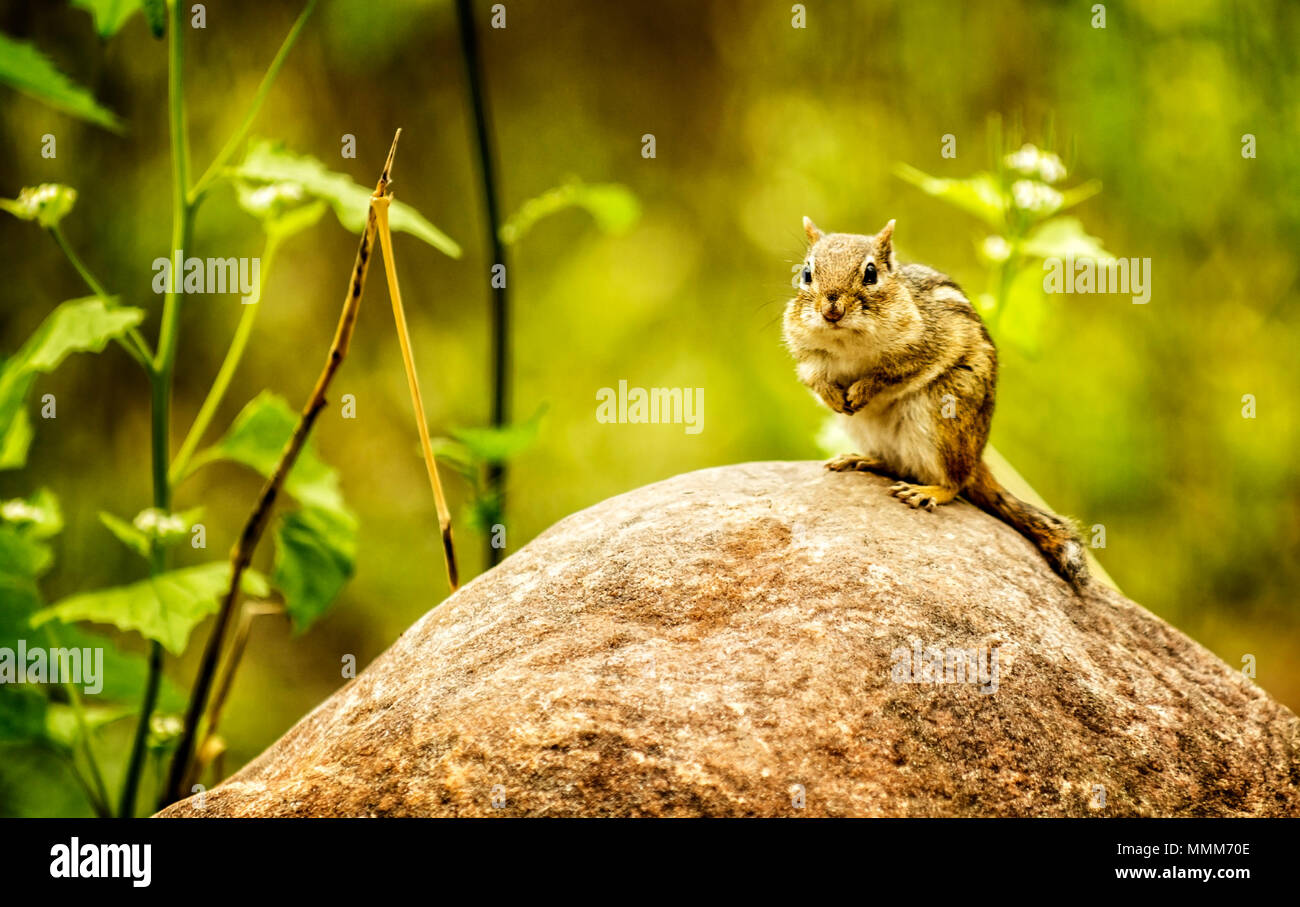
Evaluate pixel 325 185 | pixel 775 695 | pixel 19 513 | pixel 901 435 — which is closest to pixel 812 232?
pixel 901 435

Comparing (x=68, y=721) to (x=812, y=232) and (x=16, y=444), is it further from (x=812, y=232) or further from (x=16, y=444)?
(x=812, y=232)

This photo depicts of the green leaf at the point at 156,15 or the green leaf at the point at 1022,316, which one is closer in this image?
the green leaf at the point at 156,15

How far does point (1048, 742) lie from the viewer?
2188mm

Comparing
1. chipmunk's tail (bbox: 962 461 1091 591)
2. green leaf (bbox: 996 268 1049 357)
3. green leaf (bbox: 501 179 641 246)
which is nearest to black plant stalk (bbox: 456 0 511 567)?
green leaf (bbox: 501 179 641 246)

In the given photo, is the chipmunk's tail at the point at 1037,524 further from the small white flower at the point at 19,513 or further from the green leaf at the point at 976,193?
the small white flower at the point at 19,513

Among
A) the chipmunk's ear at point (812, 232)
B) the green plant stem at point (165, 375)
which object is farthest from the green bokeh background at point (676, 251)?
the green plant stem at point (165, 375)

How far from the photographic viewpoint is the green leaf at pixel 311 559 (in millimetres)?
3008

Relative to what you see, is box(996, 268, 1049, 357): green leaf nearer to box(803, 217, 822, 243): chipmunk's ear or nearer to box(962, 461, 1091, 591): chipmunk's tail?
box(962, 461, 1091, 591): chipmunk's tail

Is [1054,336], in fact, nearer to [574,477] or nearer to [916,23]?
[916,23]

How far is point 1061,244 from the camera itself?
3145 millimetres

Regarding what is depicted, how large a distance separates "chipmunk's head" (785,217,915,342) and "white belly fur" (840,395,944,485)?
0.26m

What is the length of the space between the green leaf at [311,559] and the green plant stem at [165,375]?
33cm

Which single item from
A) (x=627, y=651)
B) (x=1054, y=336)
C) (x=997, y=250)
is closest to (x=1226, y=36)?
(x=1054, y=336)

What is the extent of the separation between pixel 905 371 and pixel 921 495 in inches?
15.3
